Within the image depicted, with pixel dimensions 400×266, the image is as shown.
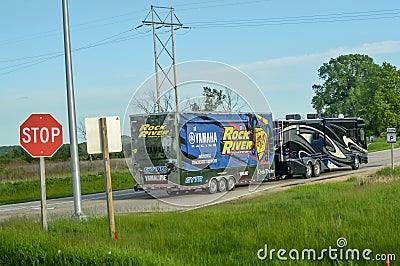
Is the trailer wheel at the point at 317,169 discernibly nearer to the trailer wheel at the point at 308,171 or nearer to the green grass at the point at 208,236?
the trailer wheel at the point at 308,171

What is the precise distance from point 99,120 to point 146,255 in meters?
3.81

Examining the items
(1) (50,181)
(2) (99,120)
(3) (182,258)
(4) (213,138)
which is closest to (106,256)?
(3) (182,258)

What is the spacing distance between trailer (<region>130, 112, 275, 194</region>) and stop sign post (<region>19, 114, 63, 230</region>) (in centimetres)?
1029

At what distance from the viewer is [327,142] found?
33625 mm

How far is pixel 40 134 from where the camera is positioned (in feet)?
42.5

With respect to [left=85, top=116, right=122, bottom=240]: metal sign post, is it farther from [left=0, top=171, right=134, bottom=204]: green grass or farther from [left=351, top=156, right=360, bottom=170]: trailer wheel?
[left=351, top=156, right=360, bottom=170]: trailer wheel

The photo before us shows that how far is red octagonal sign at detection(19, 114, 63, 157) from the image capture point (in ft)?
42.1

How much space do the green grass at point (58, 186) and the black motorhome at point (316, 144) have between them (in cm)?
997

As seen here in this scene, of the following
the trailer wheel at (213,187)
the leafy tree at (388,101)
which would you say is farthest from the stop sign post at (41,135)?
the leafy tree at (388,101)

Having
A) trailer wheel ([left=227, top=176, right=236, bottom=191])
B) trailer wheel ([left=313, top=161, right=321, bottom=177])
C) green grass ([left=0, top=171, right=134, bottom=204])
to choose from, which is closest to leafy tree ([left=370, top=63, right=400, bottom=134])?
trailer wheel ([left=313, top=161, right=321, bottom=177])

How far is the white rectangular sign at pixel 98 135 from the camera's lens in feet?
38.4

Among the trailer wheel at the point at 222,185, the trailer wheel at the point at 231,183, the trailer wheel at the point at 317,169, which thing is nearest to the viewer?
the trailer wheel at the point at 222,185

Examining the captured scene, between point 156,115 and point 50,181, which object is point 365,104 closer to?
point 50,181

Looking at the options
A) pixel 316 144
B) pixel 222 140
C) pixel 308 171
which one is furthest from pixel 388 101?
pixel 222 140
